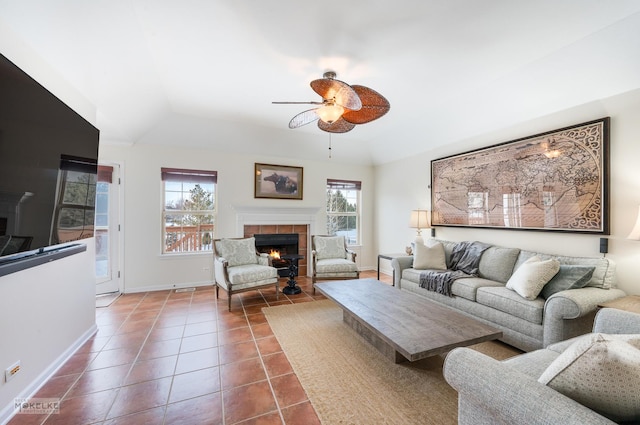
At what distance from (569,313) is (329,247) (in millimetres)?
3024

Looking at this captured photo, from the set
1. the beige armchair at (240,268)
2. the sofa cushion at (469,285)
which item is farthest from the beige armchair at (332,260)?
the sofa cushion at (469,285)

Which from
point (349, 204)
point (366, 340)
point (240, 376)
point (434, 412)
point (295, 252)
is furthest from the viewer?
point (349, 204)

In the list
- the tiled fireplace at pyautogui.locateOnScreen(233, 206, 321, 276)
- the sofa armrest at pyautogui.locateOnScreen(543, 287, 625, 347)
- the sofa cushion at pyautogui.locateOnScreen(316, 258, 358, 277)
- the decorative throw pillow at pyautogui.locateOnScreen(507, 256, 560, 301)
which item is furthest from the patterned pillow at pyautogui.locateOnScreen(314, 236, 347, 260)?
the sofa armrest at pyautogui.locateOnScreen(543, 287, 625, 347)

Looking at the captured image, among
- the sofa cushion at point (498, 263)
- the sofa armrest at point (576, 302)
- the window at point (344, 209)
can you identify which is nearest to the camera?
the sofa armrest at point (576, 302)

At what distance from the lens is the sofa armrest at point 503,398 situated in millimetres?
840

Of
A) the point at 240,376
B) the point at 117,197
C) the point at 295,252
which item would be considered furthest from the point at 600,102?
the point at 117,197

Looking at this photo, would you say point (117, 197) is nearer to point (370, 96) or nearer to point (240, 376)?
point (240, 376)

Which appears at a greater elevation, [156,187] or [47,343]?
[156,187]

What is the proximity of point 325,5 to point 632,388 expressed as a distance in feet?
8.05

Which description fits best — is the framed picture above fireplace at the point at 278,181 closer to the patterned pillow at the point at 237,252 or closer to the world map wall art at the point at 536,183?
the patterned pillow at the point at 237,252

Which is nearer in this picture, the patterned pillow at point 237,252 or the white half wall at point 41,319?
the white half wall at point 41,319

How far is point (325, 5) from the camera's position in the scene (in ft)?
6.07

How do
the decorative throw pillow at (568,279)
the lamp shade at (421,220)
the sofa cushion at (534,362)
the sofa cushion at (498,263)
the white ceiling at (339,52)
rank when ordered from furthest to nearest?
the lamp shade at (421,220), the sofa cushion at (498,263), the decorative throw pillow at (568,279), the white ceiling at (339,52), the sofa cushion at (534,362)

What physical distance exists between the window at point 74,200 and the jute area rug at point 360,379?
6.64ft
